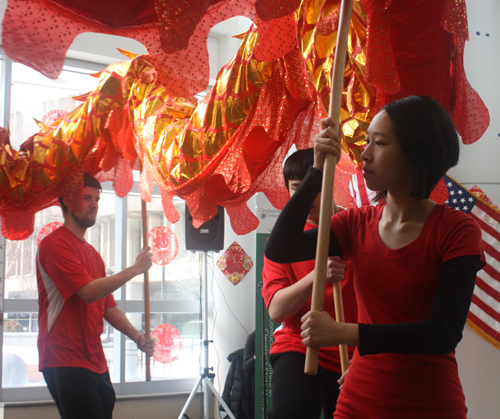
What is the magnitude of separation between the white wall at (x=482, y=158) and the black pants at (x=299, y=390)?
1265 mm

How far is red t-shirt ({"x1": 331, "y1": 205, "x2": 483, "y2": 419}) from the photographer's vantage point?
814 mm

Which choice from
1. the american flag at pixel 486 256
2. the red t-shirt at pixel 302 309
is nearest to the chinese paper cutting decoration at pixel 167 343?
the american flag at pixel 486 256

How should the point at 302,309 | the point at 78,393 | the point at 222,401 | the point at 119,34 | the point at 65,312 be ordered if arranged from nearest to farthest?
1. the point at 119,34
2. the point at 302,309
3. the point at 78,393
4. the point at 65,312
5. the point at 222,401

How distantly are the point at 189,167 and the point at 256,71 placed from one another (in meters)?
0.41

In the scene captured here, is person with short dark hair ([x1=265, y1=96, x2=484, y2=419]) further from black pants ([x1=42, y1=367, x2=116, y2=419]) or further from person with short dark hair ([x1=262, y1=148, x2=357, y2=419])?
black pants ([x1=42, y1=367, x2=116, y2=419])

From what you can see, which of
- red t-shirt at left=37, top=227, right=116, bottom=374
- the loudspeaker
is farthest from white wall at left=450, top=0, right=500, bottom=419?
the loudspeaker

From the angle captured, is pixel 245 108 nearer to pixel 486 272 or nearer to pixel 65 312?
pixel 65 312

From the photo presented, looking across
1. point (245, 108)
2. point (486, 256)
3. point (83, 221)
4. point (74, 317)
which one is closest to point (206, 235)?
point (83, 221)

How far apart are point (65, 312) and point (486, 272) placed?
2.11 metres

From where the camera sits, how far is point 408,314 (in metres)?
0.86

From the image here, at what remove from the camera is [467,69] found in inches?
101

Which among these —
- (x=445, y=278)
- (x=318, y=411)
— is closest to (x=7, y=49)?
(x=445, y=278)

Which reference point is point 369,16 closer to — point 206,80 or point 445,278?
point 206,80

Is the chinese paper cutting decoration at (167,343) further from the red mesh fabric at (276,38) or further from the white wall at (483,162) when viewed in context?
the red mesh fabric at (276,38)
